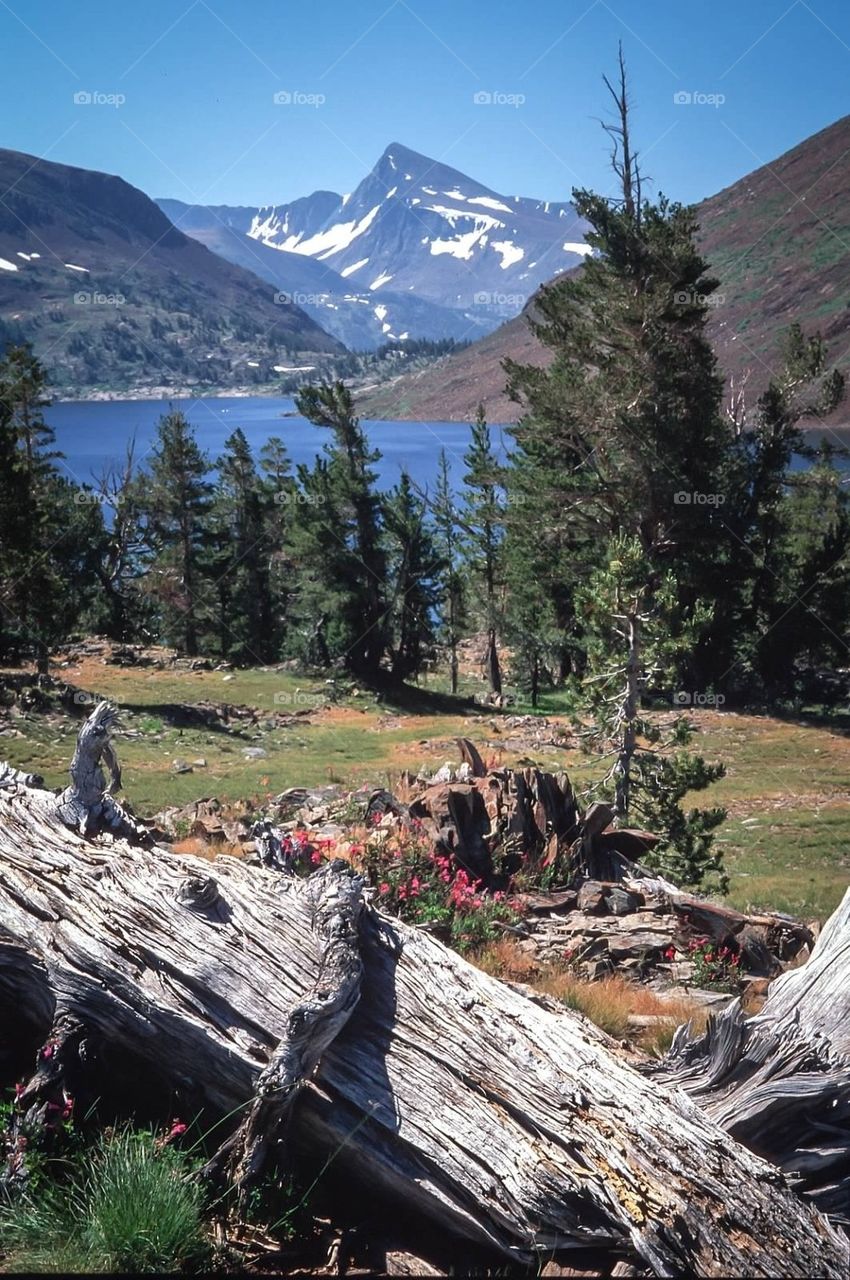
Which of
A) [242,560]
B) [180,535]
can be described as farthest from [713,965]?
[242,560]

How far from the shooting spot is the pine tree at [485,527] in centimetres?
4219

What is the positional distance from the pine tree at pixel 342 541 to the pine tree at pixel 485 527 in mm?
4801

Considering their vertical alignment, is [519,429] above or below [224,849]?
above

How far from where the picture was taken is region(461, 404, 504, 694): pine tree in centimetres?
4219

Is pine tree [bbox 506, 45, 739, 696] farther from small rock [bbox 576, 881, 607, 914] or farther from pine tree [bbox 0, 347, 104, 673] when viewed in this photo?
small rock [bbox 576, 881, 607, 914]

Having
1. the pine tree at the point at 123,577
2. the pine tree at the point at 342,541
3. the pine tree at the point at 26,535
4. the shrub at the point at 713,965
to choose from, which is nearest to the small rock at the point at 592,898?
the shrub at the point at 713,965

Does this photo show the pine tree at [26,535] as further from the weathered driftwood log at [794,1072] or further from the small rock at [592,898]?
the weathered driftwood log at [794,1072]

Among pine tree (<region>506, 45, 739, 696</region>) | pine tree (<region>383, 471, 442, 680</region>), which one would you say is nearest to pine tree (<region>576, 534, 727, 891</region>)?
pine tree (<region>506, 45, 739, 696</region>)

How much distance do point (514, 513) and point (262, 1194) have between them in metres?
36.8

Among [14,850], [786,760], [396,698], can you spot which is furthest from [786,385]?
[14,850]

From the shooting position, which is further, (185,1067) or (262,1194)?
(185,1067)

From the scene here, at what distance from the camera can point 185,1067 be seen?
184 inches

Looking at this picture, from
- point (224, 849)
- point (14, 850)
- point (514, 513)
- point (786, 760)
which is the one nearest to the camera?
point (14, 850)

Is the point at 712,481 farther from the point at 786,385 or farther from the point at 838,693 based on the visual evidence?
the point at 838,693
